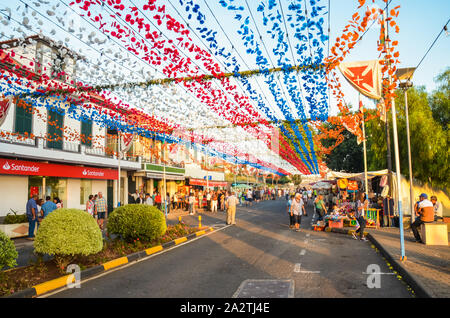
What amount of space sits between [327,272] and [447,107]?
17.8 metres

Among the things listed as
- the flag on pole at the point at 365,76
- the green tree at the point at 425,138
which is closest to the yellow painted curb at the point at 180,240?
the flag on pole at the point at 365,76

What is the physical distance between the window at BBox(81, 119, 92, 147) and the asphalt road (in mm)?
14248

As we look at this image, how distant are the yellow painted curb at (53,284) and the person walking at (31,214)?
7.74 meters

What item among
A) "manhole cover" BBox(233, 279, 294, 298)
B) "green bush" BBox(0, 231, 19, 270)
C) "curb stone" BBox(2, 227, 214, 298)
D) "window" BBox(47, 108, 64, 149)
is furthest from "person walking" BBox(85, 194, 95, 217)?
"manhole cover" BBox(233, 279, 294, 298)

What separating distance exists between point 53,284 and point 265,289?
4.14 m

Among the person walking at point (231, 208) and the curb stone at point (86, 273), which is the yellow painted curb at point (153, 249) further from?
the person walking at point (231, 208)

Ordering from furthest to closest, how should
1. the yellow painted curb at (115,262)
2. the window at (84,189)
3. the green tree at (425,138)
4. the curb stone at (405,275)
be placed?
the window at (84,189) < the green tree at (425,138) < the yellow painted curb at (115,262) < the curb stone at (405,275)

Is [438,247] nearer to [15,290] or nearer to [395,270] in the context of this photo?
[395,270]

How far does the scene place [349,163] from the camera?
112 feet

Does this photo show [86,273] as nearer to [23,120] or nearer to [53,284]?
[53,284]

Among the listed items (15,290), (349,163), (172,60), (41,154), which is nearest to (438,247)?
(172,60)

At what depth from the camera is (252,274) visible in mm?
7461

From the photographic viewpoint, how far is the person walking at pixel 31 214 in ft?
45.1

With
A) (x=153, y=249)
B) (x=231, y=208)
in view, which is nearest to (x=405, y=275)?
(x=153, y=249)
